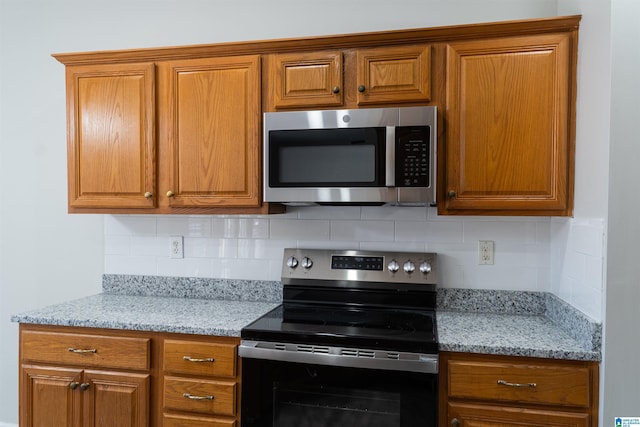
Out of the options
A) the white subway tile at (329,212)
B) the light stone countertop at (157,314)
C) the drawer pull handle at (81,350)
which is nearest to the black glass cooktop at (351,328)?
the light stone countertop at (157,314)

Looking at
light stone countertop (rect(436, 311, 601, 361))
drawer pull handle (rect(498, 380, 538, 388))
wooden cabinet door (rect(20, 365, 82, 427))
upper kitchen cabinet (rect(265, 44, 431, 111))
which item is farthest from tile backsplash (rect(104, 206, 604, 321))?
wooden cabinet door (rect(20, 365, 82, 427))

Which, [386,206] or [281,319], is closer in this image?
[281,319]

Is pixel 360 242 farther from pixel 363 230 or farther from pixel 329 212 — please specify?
pixel 329 212

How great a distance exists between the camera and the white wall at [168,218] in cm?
201

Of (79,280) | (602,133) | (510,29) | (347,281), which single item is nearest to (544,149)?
(602,133)

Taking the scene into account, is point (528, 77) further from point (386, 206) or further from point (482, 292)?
point (482, 292)

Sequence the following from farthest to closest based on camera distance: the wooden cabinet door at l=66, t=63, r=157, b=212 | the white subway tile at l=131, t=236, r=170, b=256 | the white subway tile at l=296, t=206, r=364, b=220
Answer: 1. the white subway tile at l=131, t=236, r=170, b=256
2. the white subway tile at l=296, t=206, r=364, b=220
3. the wooden cabinet door at l=66, t=63, r=157, b=212

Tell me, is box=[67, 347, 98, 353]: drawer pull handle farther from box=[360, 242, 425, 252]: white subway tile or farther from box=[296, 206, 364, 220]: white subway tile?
box=[360, 242, 425, 252]: white subway tile

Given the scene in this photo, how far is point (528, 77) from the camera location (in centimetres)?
171

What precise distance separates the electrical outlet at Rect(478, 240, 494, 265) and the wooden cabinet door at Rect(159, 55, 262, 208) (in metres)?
1.07

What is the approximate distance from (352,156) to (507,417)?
113 centimetres

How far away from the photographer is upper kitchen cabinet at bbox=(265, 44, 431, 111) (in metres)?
1.80

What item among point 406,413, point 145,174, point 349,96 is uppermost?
point 349,96

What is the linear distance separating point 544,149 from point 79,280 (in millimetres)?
2537
